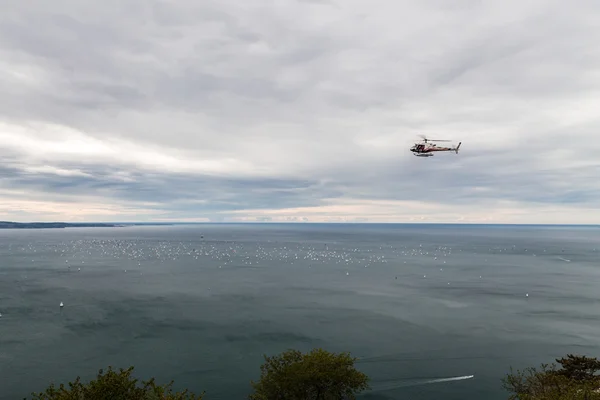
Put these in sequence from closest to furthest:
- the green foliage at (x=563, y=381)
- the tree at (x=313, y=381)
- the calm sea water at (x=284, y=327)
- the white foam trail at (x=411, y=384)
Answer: the green foliage at (x=563, y=381)
the tree at (x=313, y=381)
the white foam trail at (x=411, y=384)
the calm sea water at (x=284, y=327)

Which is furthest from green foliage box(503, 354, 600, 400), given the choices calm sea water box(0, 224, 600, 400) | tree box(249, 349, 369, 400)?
tree box(249, 349, 369, 400)

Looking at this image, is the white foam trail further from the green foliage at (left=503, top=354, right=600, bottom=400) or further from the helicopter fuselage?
the helicopter fuselage

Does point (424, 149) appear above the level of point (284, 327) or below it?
above

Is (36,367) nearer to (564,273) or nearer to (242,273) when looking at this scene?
(242,273)

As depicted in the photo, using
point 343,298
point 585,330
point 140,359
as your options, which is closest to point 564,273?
point 585,330

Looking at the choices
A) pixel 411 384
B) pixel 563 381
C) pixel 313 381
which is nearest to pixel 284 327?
pixel 411 384

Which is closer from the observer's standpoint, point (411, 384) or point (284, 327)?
point (411, 384)

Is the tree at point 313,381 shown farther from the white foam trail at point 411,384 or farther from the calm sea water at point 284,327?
the white foam trail at point 411,384

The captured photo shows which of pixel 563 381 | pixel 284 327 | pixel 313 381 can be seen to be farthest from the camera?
pixel 284 327

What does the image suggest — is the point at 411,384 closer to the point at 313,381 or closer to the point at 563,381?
the point at 563,381

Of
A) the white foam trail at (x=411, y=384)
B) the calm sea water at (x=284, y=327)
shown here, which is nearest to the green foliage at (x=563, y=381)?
the white foam trail at (x=411, y=384)

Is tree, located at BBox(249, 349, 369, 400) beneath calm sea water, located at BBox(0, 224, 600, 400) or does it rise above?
above
